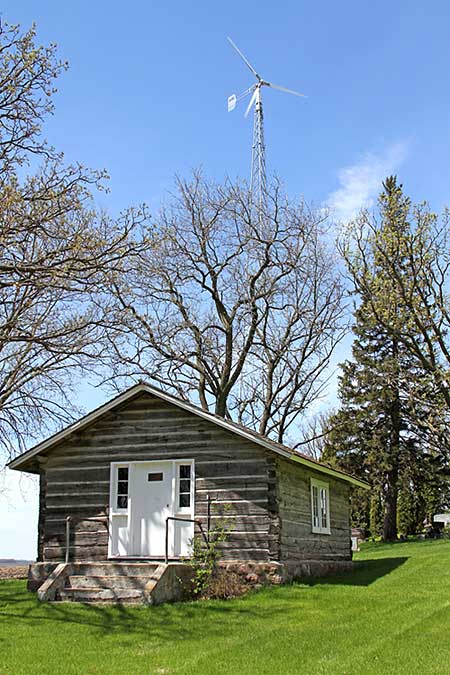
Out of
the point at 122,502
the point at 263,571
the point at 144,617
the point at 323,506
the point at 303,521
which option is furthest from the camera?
the point at 323,506

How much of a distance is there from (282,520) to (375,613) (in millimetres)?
4583

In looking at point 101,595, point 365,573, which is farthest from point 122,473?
point 365,573

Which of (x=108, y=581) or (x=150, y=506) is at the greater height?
(x=150, y=506)

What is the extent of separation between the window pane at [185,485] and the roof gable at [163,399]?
5.47ft

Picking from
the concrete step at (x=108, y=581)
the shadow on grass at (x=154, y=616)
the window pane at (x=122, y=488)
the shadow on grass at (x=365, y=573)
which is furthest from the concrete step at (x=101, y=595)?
the shadow on grass at (x=365, y=573)

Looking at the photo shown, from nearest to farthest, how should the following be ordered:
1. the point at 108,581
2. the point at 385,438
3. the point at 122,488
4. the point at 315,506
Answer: the point at 108,581
the point at 122,488
the point at 315,506
the point at 385,438

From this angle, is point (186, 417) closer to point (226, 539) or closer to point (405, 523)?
point (226, 539)

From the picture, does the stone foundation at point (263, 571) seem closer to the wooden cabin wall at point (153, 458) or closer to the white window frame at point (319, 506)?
the wooden cabin wall at point (153, 458)

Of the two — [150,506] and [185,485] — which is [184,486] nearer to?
[185,485]

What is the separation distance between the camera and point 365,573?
2216 cm

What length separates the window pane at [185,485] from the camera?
64.7 feet

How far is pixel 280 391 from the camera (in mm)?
37125

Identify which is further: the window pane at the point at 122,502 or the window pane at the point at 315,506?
the window pane at the point at 315,506

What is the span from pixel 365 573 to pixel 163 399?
7.61 meters
